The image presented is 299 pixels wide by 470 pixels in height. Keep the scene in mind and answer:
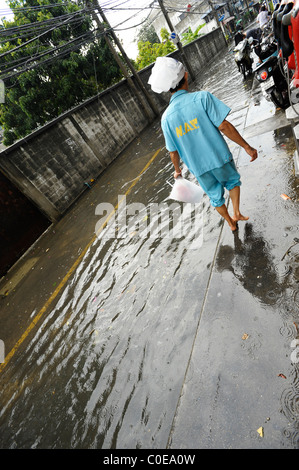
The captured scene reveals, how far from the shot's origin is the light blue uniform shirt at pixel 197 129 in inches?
92.8

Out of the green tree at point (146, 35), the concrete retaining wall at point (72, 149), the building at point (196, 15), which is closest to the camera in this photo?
the concrete retaining wall at point (72, 149)

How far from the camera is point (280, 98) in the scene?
5082 mm

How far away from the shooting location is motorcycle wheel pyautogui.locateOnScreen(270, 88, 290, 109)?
4.99 meters

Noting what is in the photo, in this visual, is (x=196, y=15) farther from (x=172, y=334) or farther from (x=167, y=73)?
(x=172, y=334)

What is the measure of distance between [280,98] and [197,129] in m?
3.88

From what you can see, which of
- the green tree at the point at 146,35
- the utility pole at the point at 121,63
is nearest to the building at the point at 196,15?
the green tree at the point at 146,35

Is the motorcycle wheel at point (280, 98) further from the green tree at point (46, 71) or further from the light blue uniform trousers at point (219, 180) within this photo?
the green tree at point (46, 71)

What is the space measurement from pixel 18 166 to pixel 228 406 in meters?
8.03

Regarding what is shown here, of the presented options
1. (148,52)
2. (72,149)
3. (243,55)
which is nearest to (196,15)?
(148,52)

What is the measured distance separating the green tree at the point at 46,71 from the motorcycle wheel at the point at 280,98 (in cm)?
1025

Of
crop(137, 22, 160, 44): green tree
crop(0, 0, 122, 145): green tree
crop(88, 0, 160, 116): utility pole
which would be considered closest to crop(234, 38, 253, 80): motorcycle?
crop(88, 0, 160, 116): utility pole

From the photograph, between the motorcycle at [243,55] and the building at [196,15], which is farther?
the building at [196,15]
